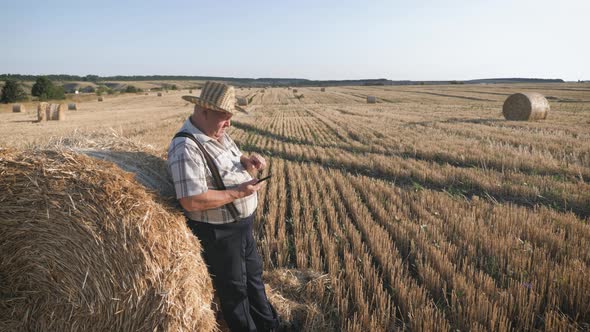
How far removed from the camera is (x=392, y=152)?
11.7 metres

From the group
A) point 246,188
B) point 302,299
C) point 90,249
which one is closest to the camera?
point 90,249

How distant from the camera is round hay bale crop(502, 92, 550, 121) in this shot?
1827cm

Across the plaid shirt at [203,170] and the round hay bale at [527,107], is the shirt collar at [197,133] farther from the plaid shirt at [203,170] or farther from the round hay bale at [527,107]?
the round hay bale at [527,107]

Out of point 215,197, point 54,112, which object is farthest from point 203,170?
point 54,112

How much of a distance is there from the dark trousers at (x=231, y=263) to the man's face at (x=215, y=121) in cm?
77

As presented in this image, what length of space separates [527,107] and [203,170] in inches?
788

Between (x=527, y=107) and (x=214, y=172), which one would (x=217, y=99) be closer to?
(x=214, y=172)

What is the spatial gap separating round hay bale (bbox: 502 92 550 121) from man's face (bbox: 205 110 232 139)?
19.6m

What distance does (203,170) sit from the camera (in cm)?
280

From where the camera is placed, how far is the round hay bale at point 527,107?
18266 mm

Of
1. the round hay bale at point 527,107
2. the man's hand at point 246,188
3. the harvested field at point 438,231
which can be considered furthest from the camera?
the round hay bale at point 527,107

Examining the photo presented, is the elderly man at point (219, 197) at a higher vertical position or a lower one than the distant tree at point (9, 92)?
lower

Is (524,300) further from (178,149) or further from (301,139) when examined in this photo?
(301,139)

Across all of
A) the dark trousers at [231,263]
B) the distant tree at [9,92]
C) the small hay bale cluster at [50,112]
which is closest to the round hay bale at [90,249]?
the dark trousers at [231,263]
